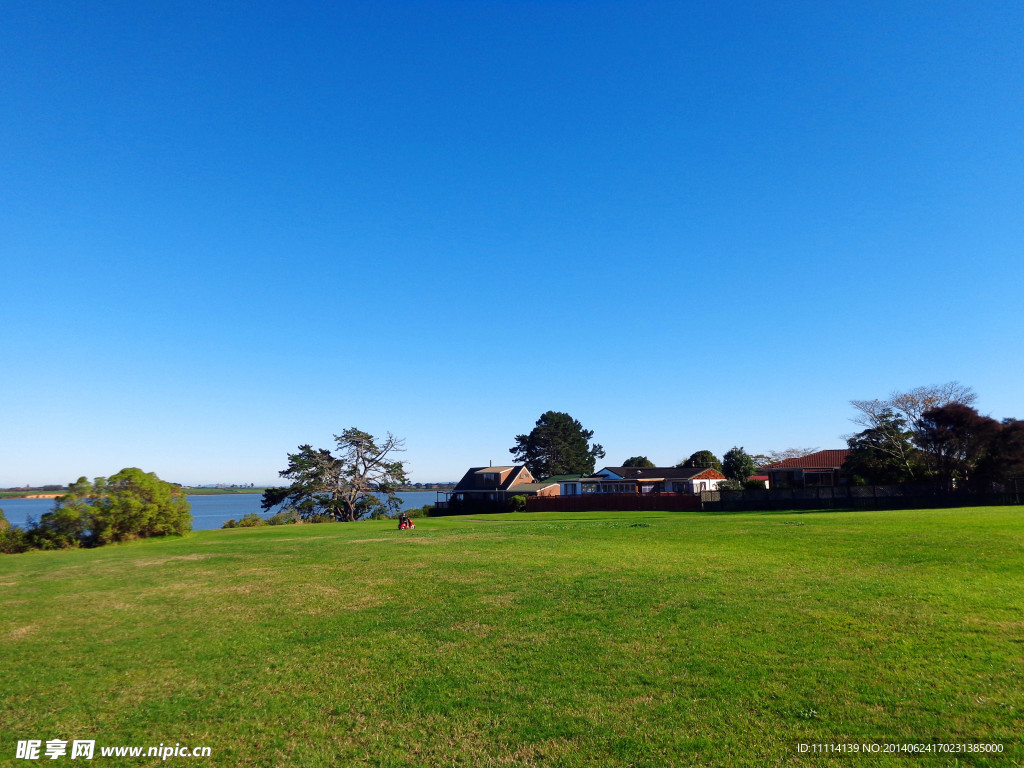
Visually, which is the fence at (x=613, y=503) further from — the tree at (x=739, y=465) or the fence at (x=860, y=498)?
the tree at (x=739, y=465)

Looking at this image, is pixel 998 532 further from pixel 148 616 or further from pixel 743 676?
pixel 148 616

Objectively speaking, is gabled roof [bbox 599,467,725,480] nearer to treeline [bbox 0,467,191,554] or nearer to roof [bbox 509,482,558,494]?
roof [bbox 509,482,558,494]

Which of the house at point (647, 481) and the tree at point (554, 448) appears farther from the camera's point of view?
the tree at point (554, 448)

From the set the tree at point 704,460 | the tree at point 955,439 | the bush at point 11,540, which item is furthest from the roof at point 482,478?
the bush at point 11,540

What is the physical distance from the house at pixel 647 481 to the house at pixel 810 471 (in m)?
7.12

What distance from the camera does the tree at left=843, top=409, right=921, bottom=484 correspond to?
5681cm

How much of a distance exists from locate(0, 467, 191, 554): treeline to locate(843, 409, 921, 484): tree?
59449mm

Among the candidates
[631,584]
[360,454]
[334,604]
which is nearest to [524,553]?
[631,584]

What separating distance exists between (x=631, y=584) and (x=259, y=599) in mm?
8471

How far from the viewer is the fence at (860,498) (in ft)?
147

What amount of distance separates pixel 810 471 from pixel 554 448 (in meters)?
52.9

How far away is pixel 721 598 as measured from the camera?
11438 millimetres

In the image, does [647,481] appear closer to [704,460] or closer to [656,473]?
[656,473]

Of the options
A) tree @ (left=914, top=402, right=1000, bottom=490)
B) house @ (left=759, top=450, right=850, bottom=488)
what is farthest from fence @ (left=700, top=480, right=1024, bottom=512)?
house @ (left=759, top=450, right=850, bottom=488)
